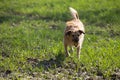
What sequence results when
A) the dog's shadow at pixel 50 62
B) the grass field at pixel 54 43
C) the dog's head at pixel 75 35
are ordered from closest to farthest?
the grass field at pixel 54 43 < the dog's head at pixel 75 35 < the dog's shadow at pixel 50 62

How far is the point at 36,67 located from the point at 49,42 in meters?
1.93

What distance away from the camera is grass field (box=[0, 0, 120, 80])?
670 centimetres

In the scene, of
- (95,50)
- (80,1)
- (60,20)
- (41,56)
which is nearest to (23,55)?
(41,56)

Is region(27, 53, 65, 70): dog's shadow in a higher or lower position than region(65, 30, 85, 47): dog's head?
lower

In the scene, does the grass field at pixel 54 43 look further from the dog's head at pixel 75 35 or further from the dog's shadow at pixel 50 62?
the dog's head at pixel 75 35

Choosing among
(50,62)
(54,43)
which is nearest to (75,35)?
(50,62)

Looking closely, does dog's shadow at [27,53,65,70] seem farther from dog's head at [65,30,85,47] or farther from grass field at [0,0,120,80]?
dog's head at [65,30,85,47]

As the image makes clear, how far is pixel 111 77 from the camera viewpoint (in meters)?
6.40

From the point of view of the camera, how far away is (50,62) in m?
7.33

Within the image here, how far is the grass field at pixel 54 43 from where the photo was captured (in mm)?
6703

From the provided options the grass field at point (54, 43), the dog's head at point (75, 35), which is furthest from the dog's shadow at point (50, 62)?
the dog's head at point (75, 35)

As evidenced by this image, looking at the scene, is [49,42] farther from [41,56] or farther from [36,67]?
[36,67]

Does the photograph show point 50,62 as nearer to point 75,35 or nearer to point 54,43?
point 75,35

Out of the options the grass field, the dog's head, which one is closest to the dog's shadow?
the grass field
